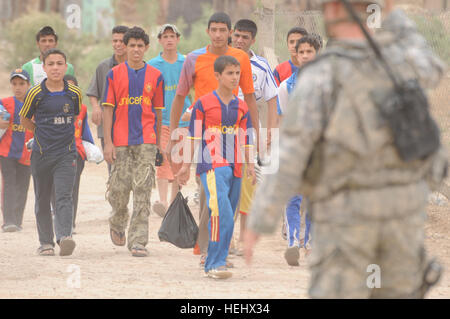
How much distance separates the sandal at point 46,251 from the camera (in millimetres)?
8641

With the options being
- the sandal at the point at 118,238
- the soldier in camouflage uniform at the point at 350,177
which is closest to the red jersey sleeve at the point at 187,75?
the sandal at the point at 118,238

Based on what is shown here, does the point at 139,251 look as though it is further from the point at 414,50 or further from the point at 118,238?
the point at 414,50

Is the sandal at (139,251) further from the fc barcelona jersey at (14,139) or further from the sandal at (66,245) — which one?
the fc barcelona jersey at (14,139)

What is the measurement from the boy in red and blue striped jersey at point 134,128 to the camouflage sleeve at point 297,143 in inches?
202

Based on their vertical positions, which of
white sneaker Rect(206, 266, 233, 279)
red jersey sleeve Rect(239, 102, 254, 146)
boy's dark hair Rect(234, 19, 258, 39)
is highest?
boy's dark hair Rect(234, 19, 258, 39)

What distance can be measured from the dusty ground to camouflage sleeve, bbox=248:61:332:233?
2999mm

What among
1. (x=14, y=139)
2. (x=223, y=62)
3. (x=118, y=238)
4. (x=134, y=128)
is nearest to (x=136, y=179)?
(x=134, y=128)

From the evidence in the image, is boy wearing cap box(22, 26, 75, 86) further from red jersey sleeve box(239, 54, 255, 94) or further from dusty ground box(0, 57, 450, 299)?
red jersey sleeve box(239, 54, 255, 94)

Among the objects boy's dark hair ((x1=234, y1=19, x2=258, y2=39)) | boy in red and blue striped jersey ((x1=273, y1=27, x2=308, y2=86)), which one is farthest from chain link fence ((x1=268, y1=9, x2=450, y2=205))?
boy's dark hair ((x1=234, y1=19, x2=258, y2=39))

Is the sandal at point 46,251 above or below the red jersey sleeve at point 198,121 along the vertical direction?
below

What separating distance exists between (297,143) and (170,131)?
4.36 m

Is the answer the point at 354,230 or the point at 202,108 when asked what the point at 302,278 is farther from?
the point at 354,230

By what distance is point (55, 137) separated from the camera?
852 centimetres

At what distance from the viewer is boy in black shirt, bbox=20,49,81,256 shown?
851 centimetres
